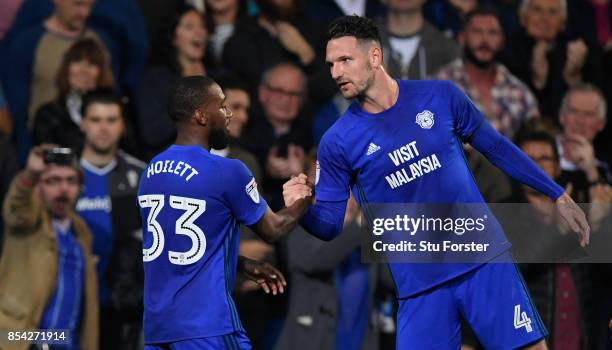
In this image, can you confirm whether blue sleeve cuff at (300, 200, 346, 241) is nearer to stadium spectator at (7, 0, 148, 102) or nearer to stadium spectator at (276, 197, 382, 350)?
stadium spectator at (276, 197, 382, 350)

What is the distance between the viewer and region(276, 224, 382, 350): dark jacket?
862cm

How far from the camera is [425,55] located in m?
10.1

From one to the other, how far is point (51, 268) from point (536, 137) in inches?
142

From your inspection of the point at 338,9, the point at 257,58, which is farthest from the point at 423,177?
the point at 338,9

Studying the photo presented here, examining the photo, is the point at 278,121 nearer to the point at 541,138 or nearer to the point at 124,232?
the point at 124,232

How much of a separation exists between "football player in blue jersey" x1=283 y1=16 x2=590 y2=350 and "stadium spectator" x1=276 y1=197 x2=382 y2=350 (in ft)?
6.94

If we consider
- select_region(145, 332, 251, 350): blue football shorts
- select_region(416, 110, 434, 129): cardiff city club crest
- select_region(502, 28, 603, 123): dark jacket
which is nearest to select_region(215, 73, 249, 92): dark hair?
select_region(502, 28, 603, 123): dark jacket

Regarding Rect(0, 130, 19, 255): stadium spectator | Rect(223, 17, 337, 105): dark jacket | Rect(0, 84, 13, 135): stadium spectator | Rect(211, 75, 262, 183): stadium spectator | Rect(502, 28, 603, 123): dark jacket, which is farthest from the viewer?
Rect(502, 28, 603, 123): dark jacket

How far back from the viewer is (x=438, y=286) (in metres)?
6.30

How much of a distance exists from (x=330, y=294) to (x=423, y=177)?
103 inches

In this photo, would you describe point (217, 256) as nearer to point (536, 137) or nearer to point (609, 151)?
point (536, 137)

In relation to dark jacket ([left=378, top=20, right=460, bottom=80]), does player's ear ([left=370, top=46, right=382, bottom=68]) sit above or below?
below

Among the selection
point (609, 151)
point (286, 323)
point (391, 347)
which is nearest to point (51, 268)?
point (286, 323)

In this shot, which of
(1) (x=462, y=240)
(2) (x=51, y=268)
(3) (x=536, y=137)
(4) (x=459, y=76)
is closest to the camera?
(1) (x=462, y=240)
